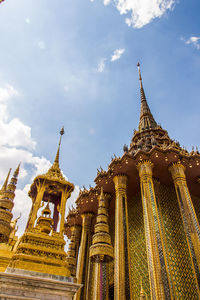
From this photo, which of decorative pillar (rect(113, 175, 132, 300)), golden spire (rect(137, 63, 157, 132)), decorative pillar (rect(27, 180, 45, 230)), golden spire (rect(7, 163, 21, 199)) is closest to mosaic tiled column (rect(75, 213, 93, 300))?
decorative pillar (rect(113, 175, 132, 300))

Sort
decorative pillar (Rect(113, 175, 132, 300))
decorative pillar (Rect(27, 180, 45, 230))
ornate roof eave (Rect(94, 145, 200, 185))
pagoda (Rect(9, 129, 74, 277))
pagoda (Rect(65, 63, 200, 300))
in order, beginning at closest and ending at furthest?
pagoda (Rect(9, 129, 74, 277)), decorative pillar (Rect(27, 180, 45, 230)), pagoda (Rect(65, 63, 200, 300)), decorative pillar (Rect(113, 175, 132, 300)), ornate roof eave (Rect(94, 145, 200, 185))

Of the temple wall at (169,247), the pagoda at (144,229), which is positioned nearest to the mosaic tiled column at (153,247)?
the pagoda at (144,229)

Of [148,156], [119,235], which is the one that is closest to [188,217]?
[119,235]

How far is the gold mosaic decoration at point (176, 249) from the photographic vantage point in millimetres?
9352

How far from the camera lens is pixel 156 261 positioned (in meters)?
8.95

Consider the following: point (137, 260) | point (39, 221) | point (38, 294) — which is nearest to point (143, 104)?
point (137, 260)

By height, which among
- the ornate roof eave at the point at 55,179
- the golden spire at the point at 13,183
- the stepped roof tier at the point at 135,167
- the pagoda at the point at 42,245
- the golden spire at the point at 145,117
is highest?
the golden spire at the point at 145,117

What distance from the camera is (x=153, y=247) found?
30.6ft

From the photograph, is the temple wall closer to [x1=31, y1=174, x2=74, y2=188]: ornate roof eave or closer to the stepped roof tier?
the stepped roof tier

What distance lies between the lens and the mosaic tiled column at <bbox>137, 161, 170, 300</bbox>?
27.3ft

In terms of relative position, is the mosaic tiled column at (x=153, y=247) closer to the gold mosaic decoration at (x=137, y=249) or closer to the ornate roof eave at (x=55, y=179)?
the gold mosaic decoration at (x=137, y=249)

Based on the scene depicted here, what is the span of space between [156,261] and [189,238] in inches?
77.7

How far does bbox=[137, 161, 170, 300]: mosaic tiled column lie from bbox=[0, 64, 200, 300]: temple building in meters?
0.03

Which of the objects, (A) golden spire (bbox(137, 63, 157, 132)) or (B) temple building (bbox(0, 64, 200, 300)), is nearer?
(B) temple building (bbox(0, 64, 200, 300))
